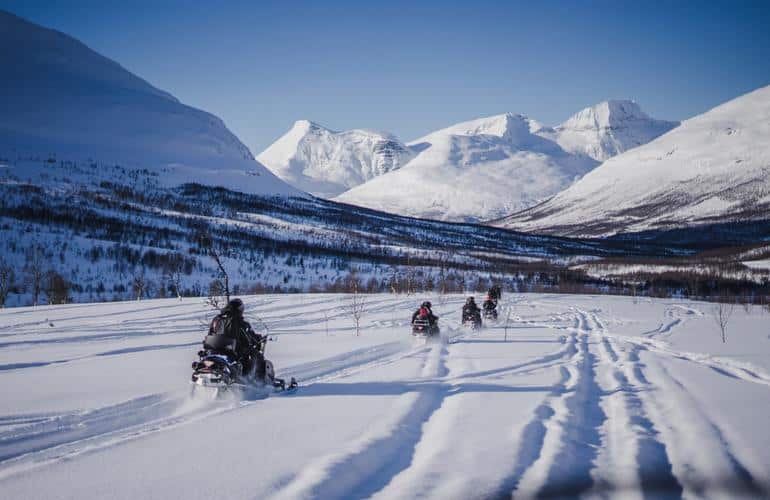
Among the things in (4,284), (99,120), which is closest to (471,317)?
(4,284)

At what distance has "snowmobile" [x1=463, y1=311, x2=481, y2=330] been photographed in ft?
60.8

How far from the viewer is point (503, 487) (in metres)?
4.39

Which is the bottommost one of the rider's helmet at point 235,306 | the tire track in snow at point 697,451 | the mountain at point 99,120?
the tire track in snow at point 697,451

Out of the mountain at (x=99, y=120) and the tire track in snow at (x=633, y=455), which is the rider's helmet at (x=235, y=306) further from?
the mountain at (x=99, y=120)

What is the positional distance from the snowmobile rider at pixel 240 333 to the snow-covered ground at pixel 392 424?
68 cm

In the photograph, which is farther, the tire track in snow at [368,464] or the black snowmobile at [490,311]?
the black snowmobile at [490,311]

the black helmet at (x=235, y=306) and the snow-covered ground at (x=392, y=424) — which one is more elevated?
the black helmet at (x=235, y=306)

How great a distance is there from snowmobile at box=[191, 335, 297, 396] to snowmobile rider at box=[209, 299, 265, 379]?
4.2 inches

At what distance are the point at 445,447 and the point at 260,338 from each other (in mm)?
4244

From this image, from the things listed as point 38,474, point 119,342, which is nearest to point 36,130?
point 119,342

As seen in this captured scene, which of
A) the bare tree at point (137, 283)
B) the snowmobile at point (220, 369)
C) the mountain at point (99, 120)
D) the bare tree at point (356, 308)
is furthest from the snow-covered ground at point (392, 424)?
the mountain at point (99, 120)

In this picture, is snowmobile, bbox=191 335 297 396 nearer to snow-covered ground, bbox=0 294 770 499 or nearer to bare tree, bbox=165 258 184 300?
snow-covered ground, bbox=0 294 770 499

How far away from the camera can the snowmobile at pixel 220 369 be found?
7207mm

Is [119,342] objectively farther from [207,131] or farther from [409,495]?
[207,131]
